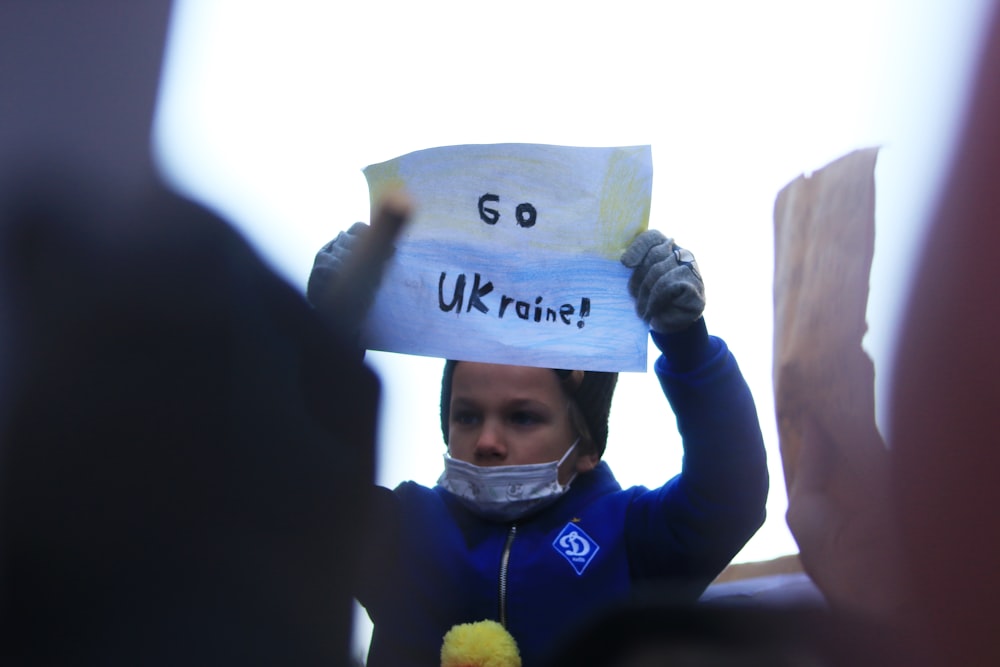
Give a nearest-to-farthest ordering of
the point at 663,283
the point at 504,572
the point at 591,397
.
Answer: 1. the point at 663,283
2. the point at 504,572
3. the point at 591,397

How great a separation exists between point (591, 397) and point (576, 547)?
255 mm

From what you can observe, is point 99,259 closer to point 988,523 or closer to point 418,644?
point 418,644

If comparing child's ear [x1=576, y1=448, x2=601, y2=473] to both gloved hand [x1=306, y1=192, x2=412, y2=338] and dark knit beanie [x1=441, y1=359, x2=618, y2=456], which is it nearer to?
dark knit beanie [x1=441, y1=359, x2=618, y2=456]

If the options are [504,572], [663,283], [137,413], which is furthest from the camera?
[504,572]

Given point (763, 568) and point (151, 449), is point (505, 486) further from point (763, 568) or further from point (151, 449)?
point (151, 449)

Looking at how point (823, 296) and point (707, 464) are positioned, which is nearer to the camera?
point (707, 464)

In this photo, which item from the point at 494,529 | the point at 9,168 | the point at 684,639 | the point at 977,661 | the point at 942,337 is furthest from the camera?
the point at 494,529

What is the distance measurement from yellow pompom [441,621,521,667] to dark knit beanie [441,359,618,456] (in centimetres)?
35

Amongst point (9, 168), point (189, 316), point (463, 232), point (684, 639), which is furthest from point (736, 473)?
point (9, 168)

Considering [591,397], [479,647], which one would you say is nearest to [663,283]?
[591,397]

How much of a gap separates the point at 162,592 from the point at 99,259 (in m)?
0.32

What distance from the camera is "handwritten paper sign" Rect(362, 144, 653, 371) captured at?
4.47 feet

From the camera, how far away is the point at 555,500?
1533 mm

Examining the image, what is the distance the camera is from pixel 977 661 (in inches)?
49.9
